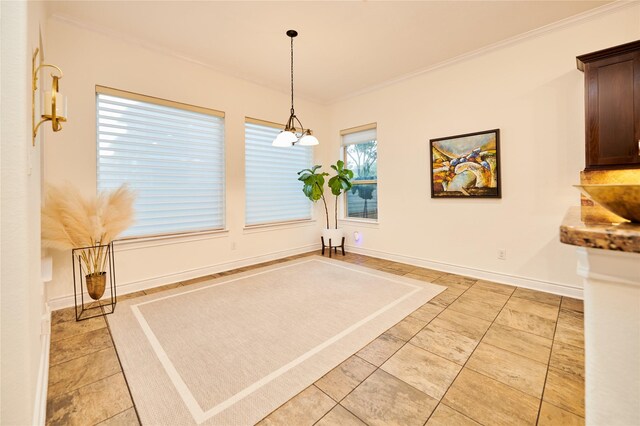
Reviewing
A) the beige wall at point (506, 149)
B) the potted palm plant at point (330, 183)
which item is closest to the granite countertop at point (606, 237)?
the beige wall at point (506, 149)

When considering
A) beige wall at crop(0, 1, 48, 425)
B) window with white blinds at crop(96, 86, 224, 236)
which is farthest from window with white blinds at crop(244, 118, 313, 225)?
beige wall at crop(0, 1, 48, 425)

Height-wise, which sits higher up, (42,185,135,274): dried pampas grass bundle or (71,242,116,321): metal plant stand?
(42,185,135,274): dried pampas grass bundle

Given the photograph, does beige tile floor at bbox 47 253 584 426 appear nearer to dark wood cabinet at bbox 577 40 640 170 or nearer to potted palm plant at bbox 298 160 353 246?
dark wood cabinet at bbox 577 40 640 170

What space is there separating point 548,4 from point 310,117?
138 inches

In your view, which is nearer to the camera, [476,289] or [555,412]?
[555,412]

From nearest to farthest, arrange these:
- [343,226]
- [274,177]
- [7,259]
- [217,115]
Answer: [7,259]
[217,115]
[274,177]
[343,226]

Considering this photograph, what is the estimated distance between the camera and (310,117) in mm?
5191

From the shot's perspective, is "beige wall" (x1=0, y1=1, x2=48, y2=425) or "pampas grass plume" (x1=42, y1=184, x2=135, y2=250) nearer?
"beige wall" (x1=0, y1=1, x2=48, y2=425)

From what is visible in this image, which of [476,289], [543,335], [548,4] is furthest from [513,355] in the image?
[548,4]

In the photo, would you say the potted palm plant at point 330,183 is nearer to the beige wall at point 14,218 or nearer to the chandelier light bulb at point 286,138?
the chandelier light bulb at point 286,138

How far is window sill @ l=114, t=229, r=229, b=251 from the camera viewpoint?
315cm

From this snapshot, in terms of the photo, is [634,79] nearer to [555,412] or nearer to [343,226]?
[555,412]

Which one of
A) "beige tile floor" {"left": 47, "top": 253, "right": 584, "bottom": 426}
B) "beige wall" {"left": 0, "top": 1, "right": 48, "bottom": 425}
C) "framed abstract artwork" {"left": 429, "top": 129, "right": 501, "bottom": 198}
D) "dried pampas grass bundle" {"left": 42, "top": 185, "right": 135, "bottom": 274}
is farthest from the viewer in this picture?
"framed abstract artwork" {"left": 429, "top": 129, "right": 501, "bottom": 198}

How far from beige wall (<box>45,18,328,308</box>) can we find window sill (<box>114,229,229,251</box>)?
1 cm
